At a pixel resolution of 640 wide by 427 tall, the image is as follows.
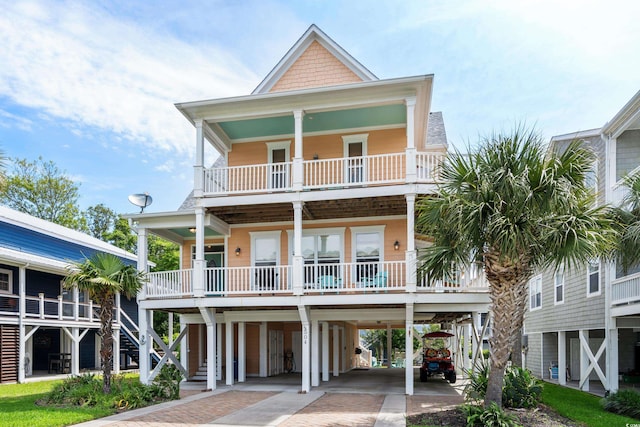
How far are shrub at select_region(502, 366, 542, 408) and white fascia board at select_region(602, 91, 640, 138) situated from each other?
748 cm

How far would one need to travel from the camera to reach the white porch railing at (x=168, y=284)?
17.9m

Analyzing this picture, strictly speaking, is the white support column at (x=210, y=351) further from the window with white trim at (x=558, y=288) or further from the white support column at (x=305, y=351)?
the window with white trim at (x=558, y=288)

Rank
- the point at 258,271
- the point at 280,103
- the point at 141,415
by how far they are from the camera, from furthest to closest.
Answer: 1. the point at 258,271
2. the point at 280,103
3. the point at 141,415

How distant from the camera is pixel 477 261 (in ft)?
39.4

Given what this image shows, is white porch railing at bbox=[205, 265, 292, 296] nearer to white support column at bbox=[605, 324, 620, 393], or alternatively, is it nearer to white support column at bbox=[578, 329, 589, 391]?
white support column at bbox=[605, 324, 620, 393]

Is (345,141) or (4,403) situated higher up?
(345,141)

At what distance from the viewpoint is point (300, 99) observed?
16641 mm

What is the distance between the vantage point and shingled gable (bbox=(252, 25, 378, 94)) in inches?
732

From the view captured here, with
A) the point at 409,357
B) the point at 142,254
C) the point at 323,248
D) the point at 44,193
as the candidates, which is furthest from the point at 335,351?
the point at 44,193

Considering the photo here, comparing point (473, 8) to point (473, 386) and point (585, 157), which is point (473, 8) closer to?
point (585, 157)

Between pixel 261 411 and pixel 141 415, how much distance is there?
276cm

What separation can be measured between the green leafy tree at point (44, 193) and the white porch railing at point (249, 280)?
30.5 meters

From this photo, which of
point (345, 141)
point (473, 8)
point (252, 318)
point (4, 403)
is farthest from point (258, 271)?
point (473, 8)

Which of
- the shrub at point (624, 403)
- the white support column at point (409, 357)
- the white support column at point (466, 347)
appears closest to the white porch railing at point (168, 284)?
the white support column at point (409, 357)
